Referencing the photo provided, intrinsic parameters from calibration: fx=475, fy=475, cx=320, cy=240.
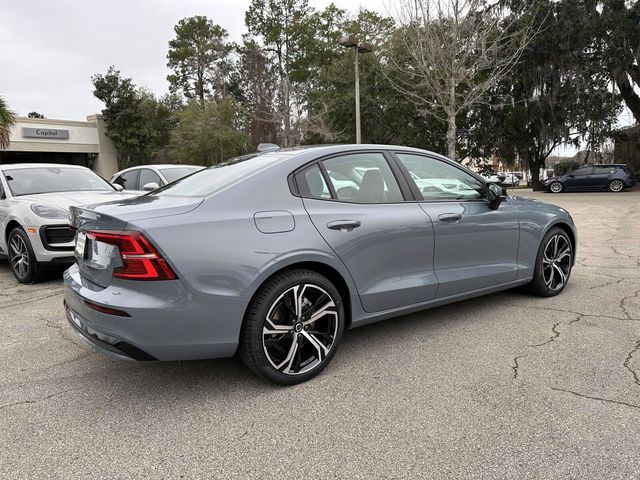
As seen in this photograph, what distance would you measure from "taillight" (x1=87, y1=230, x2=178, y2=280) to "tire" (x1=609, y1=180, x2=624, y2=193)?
25.3 m

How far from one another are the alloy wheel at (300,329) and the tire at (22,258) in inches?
166

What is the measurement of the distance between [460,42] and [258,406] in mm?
17473

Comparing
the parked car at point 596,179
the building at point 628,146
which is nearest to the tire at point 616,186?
the parked car at point 596,179

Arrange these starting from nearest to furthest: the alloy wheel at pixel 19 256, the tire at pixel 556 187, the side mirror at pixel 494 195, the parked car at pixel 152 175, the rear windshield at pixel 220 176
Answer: the rear windshield at pixel 220 176
the side mirror at pixel 494 195
the alloy wheel at pixel 19 256
the parked car at pixel 152 175
the tire at pixel 556 187

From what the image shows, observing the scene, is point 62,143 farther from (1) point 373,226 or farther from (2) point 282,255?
(2) point 282,255

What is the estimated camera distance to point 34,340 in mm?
3996

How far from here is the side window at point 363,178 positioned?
3.41 meters

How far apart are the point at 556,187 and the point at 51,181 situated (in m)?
24.2

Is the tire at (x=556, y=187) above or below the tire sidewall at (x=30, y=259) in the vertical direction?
above

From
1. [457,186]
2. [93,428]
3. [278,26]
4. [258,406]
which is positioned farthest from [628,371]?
[278,26]

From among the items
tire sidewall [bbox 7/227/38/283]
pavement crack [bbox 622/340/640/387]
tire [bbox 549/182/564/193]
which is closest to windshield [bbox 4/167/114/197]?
tire sidewall [bbox 7/227/38/283]

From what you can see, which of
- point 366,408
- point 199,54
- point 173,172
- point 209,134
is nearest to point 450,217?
point 366,408

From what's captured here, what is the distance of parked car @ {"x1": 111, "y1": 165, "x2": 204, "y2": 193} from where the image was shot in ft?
29.7

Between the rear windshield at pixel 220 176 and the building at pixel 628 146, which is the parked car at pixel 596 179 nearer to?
the building at pixel 628 146
